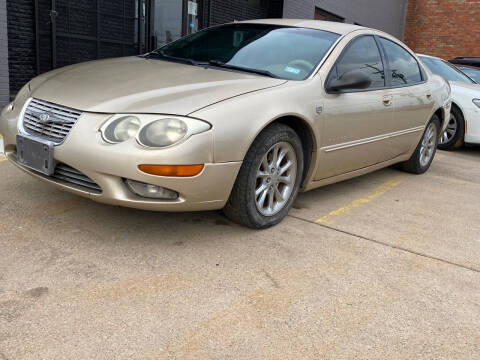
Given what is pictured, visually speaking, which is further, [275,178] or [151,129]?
[275,178]

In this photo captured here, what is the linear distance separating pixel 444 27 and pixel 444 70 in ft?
40.2

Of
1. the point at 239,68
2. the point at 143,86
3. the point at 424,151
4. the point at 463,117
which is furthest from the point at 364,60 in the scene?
the point at 463,117

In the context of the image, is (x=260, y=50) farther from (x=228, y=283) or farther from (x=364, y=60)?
(x=228, y=283)

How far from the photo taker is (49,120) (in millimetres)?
3125

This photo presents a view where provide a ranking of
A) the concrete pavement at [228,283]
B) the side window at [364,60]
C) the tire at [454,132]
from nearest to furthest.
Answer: the concrete pavement at [228,283]
the side window at [364,60]
the tire at [454,132]

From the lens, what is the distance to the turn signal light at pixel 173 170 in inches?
113

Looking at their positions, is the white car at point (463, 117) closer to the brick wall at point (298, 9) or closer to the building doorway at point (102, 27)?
the brick wall at point (298, 9)

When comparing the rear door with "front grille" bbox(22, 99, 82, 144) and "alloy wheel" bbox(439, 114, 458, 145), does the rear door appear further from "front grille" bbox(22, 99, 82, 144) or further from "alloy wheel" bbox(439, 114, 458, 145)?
"front grille" bbox(22, 99, 82, 144)

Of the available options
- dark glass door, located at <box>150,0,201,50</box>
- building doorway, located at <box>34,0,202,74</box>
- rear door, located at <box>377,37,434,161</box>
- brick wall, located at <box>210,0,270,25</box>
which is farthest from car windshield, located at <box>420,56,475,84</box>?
building doorway, located at <box>34,0,202,74</box>

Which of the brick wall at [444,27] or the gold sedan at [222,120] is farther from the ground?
the brick wall at [444,27]

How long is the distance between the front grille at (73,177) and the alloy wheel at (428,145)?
3897mm

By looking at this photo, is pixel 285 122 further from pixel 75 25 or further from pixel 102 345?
pixel 75 25

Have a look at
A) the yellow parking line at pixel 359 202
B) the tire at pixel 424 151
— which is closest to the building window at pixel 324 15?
the tire at pixel 424 151

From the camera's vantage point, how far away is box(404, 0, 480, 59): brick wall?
18969mm
